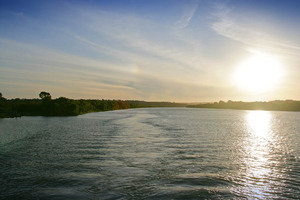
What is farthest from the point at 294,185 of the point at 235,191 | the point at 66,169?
the point at 66,169

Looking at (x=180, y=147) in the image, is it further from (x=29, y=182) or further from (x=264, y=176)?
(x=29, y=182)

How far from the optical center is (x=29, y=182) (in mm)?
14867

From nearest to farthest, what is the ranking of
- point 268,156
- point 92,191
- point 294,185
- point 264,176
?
point 92,191 < point 294,185 < point 264,176 < point 268,156

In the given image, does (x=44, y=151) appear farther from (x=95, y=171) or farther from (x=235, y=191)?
(x=235, y=191)

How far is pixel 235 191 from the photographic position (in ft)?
45.0

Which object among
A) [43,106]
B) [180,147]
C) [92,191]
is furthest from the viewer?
[43,106]

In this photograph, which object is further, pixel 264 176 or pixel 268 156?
pixel 268 156

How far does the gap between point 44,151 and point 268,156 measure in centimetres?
2365

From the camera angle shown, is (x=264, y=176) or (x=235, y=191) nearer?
(x=235, y=191)

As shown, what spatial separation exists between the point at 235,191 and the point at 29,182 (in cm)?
1294

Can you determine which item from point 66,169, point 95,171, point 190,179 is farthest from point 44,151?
point 190,179

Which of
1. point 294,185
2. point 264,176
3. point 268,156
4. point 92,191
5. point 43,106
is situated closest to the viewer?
point 92,191

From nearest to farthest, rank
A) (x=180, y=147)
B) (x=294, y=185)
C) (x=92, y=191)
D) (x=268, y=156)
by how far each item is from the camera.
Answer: (x=92, y=191) < (x=294, y=185) < (x=268, y=156) < (x=180, y=147)

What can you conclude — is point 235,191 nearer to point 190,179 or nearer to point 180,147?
point 190,179
